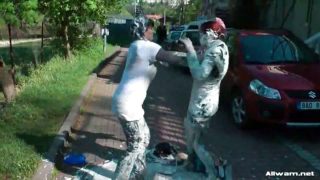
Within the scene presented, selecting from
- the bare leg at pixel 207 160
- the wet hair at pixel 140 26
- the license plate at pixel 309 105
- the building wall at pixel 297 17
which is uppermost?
the wet hair at pixel 140 26

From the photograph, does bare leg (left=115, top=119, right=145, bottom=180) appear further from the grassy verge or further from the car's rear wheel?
the car's rear wheel

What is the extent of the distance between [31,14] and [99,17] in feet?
24.0

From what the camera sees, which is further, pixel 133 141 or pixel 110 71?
pixel 110 71

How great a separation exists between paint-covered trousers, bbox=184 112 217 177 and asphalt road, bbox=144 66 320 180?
0.59m

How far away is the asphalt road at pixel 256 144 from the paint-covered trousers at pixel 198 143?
589 millimetres

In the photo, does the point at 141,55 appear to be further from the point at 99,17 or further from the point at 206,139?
the point at 99,17

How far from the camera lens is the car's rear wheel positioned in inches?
333

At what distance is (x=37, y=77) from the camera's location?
1340 cm

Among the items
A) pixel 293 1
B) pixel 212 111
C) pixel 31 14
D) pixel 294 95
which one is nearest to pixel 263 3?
pixel 293 1

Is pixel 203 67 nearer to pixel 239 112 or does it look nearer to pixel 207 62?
pixel 207 62

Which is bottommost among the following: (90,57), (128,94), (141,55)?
(90,57)

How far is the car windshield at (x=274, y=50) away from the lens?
912 centimetres

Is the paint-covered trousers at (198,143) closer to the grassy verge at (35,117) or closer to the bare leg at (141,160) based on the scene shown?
the bare leg at (141,160)

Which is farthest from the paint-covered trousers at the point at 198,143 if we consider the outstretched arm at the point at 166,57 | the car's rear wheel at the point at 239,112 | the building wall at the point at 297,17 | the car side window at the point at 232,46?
the building wall at the point at 297,17
